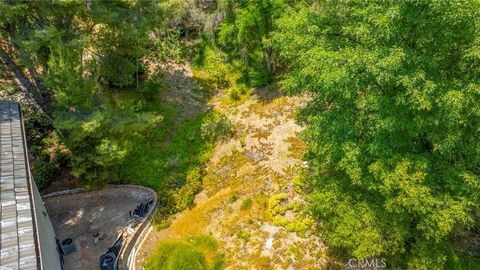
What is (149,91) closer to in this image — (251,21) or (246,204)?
(251,21)

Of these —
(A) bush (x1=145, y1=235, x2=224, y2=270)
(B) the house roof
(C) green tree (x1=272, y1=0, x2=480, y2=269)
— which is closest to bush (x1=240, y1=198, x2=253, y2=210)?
(A) bush (x1=145, y1=235, x2=224, y2=270)

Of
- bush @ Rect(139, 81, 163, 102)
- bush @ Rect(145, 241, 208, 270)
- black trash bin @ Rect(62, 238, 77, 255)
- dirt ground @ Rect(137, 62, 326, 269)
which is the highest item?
bush @ Rect(139, 81, 163, 102)

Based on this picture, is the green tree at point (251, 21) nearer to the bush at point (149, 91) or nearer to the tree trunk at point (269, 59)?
the tree trunk at point (269, 59)

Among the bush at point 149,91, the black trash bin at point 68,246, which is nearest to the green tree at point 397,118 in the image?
the black trash bin at point 68,246

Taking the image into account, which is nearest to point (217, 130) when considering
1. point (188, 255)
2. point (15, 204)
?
point (188, 255)

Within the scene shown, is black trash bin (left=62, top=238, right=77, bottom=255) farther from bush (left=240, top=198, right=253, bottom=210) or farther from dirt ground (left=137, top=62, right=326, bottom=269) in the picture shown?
bush (left=240, top=198, right=253, bottom=210)
